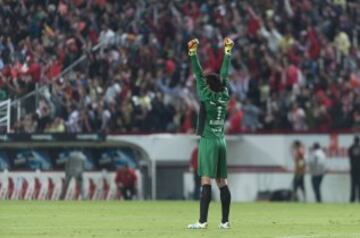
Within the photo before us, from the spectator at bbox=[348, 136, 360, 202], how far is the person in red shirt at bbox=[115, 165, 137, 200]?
7007 millimetres

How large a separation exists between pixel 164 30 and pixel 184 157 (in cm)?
530

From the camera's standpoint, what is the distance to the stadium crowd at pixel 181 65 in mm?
41406

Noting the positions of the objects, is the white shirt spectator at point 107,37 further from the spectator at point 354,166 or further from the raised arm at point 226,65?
the raised arm at point 226,65

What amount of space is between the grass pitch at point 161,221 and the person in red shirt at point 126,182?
8.24m

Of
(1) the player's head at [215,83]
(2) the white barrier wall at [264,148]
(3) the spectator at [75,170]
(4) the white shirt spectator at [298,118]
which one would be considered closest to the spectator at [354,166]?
(2) the white barrier wall at [264,148]

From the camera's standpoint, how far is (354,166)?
4312 cm

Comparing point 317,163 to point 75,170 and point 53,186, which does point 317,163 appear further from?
point 53,186

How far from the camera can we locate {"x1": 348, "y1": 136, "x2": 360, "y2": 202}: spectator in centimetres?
4306

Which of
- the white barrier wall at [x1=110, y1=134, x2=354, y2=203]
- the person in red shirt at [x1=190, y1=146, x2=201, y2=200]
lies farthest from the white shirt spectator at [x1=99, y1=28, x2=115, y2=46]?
the person in red shirt at [x1=190, y1=146, x2=201, y2=200]

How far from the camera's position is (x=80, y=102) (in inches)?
1698

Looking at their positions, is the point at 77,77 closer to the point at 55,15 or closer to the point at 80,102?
the point at 80,102

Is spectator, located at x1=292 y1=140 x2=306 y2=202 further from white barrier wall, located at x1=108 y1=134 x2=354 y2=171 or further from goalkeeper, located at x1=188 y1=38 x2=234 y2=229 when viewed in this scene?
goalkeeper, located at x1=188 y1=38 x2=234 y2=229

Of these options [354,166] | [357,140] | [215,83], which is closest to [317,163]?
[354,166]

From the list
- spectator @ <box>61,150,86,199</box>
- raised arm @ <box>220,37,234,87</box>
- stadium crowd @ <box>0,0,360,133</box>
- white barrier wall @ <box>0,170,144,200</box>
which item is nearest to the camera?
raised arm @ <box>220,37,234,87</box>
